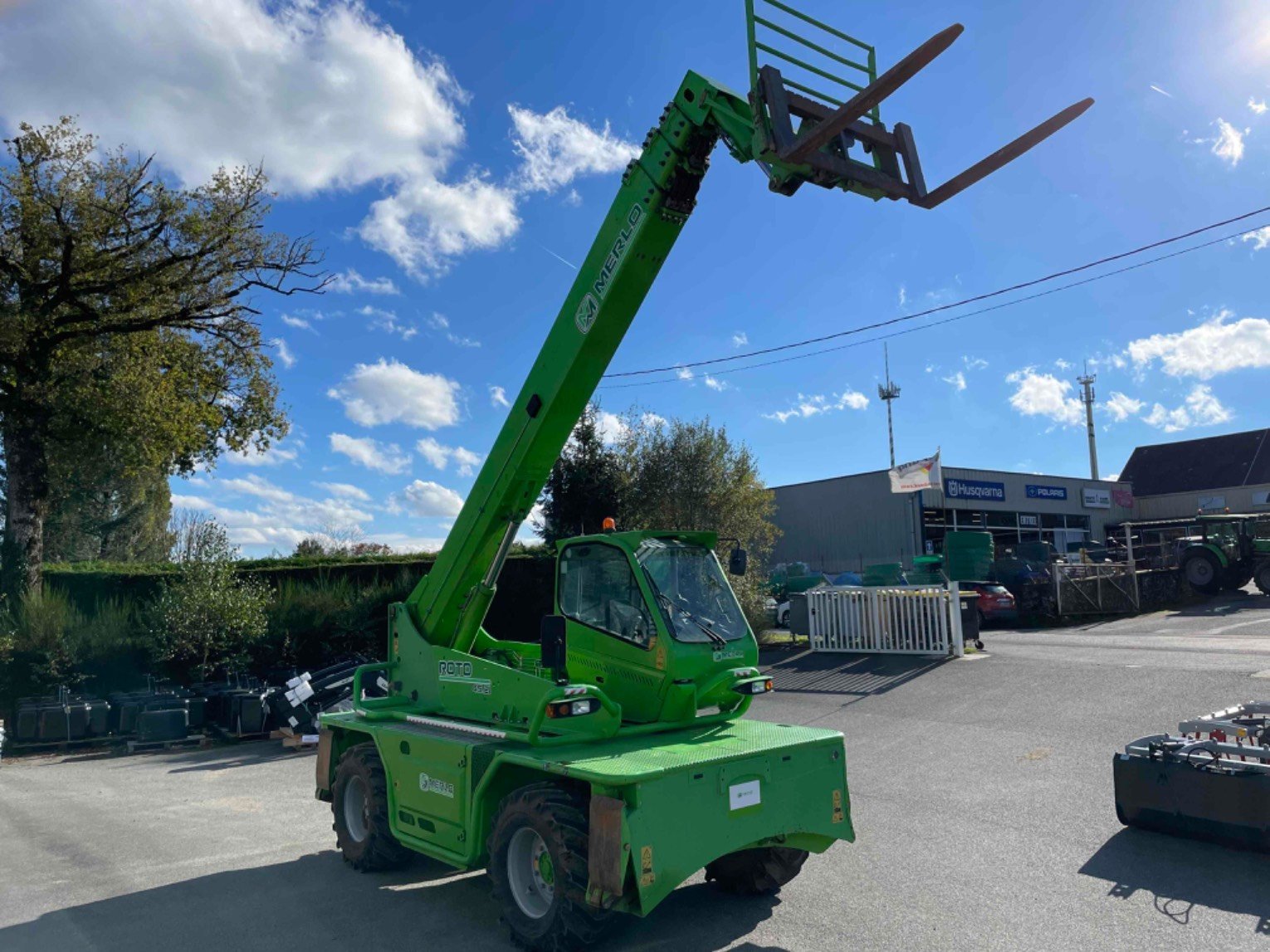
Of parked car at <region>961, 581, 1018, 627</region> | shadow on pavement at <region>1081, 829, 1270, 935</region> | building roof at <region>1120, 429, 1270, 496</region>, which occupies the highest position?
building roof at <region>1120, 429, 1270, 496</region>

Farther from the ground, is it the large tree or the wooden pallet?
the large tree

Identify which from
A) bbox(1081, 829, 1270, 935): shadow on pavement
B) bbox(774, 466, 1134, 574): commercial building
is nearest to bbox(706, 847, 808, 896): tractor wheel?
bbox(1081, 829, 1270, 935): shadow on pavement

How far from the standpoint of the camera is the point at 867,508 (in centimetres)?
3650

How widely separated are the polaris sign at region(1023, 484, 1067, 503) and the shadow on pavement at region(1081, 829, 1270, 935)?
36831 mm

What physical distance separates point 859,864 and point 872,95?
200 inches

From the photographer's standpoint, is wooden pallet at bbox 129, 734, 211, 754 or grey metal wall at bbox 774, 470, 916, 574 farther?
grey metal wall at bbox 774, 470, 916, 574

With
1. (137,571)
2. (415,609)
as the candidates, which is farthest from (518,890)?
(137,571)

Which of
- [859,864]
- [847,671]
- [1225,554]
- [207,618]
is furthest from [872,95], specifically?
[1225,554]

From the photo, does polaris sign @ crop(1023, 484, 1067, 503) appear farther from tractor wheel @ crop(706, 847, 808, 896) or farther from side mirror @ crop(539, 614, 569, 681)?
side mirror @ crop(539, 614, 569, 681)

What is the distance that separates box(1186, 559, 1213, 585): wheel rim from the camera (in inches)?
1026

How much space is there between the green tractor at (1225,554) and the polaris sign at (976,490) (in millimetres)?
10923

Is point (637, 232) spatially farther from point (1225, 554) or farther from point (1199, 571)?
point (1225, 554)

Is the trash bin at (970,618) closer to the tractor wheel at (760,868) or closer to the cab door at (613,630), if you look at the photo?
the tractor wheel at (760,868)

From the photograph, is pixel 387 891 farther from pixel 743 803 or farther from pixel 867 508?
pixel 867 508
